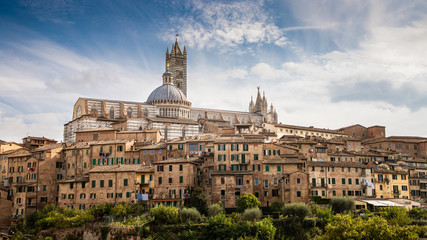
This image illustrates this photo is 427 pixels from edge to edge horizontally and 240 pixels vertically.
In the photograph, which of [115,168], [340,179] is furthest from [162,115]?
[340,179]

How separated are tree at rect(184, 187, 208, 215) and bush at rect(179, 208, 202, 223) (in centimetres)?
229

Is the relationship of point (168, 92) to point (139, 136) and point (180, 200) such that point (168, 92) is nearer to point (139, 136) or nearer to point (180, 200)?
point (139, 136)

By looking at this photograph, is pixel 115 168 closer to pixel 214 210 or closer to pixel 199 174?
pixel 199 174

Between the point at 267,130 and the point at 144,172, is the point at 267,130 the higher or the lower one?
the higher one

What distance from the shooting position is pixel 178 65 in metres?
128

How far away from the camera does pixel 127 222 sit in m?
42.0

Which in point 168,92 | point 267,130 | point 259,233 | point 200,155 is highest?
point 168,92

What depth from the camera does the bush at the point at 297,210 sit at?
1660 inches

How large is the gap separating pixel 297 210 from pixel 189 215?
1000 cm

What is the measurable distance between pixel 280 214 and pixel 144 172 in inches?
618

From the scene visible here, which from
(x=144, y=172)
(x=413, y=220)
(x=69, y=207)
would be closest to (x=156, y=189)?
(x=144, y=172)

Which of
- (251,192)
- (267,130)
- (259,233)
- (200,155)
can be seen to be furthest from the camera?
(267,130)

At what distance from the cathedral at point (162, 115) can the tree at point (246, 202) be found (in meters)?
31.2

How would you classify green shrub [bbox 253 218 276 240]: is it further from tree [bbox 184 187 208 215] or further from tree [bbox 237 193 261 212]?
tree [bbox 184 187 208 215]
